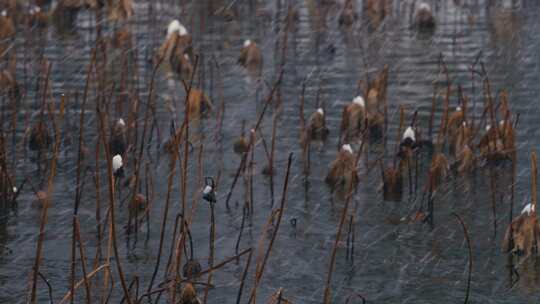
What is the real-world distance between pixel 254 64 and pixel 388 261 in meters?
4.97

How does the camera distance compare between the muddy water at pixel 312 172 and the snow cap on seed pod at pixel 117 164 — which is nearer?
the muddy water at pixel 312 172

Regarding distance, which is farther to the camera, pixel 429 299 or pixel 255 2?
pixel 255 2

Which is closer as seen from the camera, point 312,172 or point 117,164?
point 117,164

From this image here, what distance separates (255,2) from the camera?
572 inches

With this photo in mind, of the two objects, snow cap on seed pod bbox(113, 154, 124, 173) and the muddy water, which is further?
snow cap on seed pod bbox(113, 154, 124, 173)

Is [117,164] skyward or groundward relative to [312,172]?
skyward

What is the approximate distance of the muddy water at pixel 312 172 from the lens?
564cm

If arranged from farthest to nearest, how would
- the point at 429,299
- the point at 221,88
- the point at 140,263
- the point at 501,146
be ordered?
the point at 221,88 < the point at 501,146 < the point at 140,263 < the point at 429,299

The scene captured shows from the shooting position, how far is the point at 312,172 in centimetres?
745

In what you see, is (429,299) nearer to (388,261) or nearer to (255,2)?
(388,261)

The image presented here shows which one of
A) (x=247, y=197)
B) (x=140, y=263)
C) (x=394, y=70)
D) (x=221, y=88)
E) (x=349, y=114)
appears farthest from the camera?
(x=394, y=70)

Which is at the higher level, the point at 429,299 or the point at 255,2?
the point at 255,2

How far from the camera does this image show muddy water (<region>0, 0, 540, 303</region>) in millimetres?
5637

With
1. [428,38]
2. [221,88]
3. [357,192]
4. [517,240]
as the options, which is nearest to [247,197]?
[357,192]
